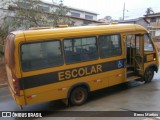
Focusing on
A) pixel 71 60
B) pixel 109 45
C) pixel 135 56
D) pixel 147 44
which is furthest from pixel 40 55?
pixel 147 44

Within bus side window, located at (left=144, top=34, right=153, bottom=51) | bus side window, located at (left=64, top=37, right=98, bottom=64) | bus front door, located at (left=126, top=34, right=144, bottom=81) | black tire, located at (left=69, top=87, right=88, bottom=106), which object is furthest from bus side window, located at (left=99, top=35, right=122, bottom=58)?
bus side window, located at (left=144, top=34, right=153, bottom=51)

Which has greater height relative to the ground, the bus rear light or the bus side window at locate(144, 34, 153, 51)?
the bus side window at locate(144, 34, 153, 51)

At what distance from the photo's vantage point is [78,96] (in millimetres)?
8953

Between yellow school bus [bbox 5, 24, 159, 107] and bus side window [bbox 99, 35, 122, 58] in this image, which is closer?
yellow school bus [bbox 5, 24, 159, 107]

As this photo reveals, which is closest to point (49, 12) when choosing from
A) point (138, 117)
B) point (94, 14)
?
point (138, 117)

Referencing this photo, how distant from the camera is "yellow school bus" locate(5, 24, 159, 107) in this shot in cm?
773

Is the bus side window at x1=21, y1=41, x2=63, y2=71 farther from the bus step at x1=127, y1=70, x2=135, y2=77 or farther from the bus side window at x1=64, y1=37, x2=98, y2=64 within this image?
the bus step at x1=127, y1=70, x2=135, y2=77

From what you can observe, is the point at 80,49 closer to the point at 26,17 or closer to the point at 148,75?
the point at 148,75

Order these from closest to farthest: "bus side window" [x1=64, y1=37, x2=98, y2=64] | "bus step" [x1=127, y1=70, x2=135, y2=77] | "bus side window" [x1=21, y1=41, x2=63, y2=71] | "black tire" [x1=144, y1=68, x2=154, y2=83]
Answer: "bus side window" [x1=21, y1=41, x2=63, y2=71] → "bus side window" [x1=64, y1=37, x2=98, y2=64] → "bus step" [x1=127, y1=70, x2=135, y2=77] → "black tire" [x1=144, y1=68, x2=154, y2=83]

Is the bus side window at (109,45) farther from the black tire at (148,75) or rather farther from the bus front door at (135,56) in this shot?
the black tire at (148,75)

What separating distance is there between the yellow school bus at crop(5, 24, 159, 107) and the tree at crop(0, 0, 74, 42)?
6959 mm

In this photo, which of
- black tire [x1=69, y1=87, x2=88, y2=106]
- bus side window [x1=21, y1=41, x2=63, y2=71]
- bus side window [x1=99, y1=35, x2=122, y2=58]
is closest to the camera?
bus side window [x1=21, y1=41, x2=63, y2=71]

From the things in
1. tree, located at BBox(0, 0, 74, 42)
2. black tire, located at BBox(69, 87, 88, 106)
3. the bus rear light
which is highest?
tree, located at BBox(0, 0, 74, 42)

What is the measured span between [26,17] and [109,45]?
7.84 meters
